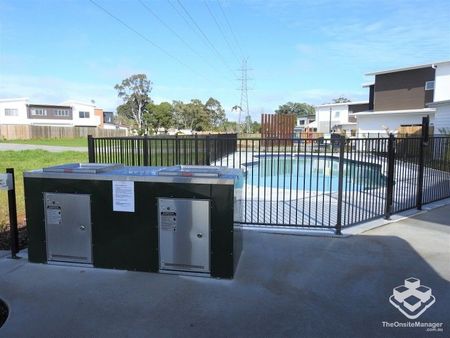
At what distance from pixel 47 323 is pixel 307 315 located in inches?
88.9

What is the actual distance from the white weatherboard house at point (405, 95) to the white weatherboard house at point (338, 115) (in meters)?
14.6

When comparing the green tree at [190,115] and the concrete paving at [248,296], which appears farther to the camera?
the green tree at [190,115]

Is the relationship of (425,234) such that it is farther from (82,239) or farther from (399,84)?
(399,84)

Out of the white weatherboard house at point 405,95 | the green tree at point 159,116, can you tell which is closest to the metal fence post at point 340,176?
the white weatherboard house at point 405,95

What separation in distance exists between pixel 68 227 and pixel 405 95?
3584cm

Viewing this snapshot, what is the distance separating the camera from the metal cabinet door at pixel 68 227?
4516 mm

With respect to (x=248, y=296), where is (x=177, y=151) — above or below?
above

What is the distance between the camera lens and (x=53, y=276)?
4.32 m

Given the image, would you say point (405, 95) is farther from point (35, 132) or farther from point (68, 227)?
point (35, 132)

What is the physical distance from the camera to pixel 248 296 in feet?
12.7

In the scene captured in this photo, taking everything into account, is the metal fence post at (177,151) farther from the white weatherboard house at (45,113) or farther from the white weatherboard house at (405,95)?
the white weatherboard house at (45,113)

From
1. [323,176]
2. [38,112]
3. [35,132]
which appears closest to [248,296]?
[323,176]

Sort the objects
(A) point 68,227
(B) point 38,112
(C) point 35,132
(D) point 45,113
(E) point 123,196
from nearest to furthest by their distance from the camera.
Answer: (E) point 123,196, (A) point 68,227, (C) point 35,132, (B) point 38,112, (D) point 45,113

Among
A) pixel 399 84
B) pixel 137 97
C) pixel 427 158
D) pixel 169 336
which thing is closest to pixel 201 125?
pixel 137 97
